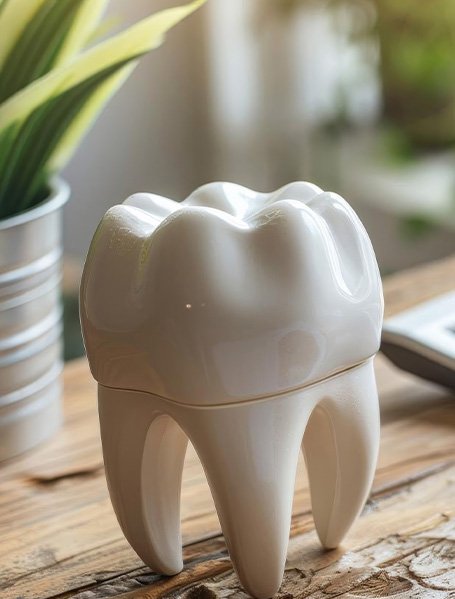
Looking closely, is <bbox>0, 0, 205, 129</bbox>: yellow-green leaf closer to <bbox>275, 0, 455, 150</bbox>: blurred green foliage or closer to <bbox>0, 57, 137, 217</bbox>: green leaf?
<bbox>0, 57, 137, 217</bbox>: green leaf

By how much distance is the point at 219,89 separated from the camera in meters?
1.83

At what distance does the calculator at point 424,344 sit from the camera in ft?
1.78

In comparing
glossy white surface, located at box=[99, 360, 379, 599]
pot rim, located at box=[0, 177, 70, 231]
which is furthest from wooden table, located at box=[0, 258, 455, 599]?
pot rim, located at box=[0, 177, 70, 231]

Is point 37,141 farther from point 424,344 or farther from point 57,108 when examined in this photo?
point 424,344

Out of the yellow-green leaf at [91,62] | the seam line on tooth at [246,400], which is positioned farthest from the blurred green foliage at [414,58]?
the seam line on tooth at [246,400]

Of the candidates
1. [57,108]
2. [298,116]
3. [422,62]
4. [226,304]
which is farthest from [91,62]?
[298,116]

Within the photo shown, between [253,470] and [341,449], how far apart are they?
5cm

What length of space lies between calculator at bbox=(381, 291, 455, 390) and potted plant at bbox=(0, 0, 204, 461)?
189 mm

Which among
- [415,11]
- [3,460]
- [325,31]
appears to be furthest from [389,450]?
[325,31]

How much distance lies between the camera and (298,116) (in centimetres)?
187

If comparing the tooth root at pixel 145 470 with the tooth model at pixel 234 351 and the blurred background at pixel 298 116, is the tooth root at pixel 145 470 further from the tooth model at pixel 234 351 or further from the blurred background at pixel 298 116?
the blurred background at pixel 298 116

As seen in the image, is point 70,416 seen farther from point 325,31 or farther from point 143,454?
point 325,31

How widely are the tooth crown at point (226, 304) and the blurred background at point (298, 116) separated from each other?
1.17 meters

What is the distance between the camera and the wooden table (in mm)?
396
